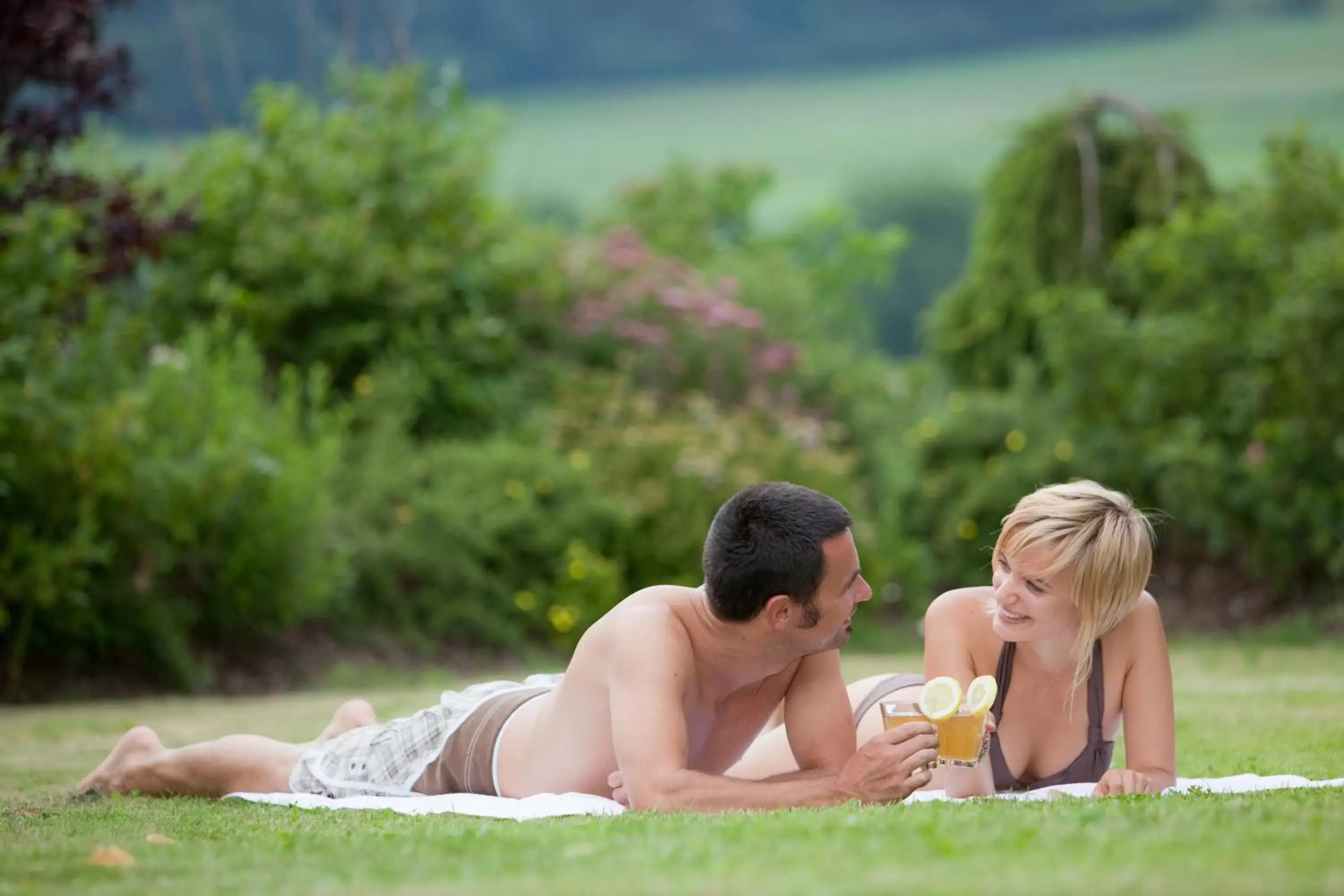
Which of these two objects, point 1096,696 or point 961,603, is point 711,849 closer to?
point 961,603

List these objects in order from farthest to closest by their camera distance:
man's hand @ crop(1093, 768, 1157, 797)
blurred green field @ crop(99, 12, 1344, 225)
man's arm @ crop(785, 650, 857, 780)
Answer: blurred green field @ crop(99, 12, 1344, 225) < man's arm @ crop(785, 650, 857, 780) < man's hand @ crop(1093, 768, 1157, 797)

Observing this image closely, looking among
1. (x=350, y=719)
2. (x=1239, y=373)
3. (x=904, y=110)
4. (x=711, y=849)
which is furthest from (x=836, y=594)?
(x=904, y=110)

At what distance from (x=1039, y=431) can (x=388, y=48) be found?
10.1 metres

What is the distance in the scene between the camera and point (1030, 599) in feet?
17.4

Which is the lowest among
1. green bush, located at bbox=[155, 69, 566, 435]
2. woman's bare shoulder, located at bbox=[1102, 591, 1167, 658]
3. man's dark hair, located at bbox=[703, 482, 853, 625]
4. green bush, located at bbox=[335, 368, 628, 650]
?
green bush, located at bbox=[335, 368, 628, 650]

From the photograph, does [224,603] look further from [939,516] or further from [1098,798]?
[1098,798]

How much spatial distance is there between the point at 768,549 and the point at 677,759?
2.14 feet

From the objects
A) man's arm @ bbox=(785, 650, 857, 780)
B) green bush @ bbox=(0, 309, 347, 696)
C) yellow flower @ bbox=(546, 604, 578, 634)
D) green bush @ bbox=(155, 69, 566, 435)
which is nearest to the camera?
man's arm @ bbox=(785, 650, 857, 780)

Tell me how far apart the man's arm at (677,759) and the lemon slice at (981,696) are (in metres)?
0.14

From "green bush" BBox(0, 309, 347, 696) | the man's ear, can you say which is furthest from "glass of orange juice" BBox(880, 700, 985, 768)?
"green bush" BBox(0, 309, 347, 696)

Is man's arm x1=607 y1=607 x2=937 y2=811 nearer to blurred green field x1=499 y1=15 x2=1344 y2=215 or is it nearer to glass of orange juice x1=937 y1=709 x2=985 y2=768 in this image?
glass of orange juice x1=937 y1=709 x2=985 y2=768

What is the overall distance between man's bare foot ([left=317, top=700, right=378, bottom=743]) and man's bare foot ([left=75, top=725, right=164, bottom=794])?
23.4 inches

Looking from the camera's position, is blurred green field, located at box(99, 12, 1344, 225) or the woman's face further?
blurred green field, located at box(99, 12, 1344, 225)

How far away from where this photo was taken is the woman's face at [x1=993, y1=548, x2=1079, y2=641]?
527cm
